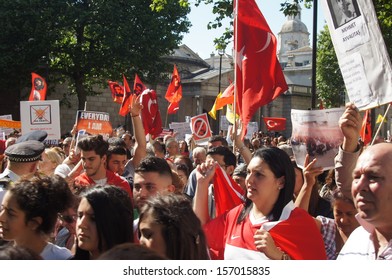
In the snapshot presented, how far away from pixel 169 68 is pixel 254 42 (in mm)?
29669

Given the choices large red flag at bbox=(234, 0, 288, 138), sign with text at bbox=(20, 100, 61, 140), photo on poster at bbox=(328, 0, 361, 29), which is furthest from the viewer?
sign with text at bbox=(20, 100, 61, 140)

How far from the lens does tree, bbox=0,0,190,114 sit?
105ft

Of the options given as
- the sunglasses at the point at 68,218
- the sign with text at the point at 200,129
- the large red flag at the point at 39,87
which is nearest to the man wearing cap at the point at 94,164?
the sunglasses at the point at 68,218

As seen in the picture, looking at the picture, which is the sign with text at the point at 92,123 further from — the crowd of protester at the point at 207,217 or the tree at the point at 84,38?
the tree at the point at 84,38

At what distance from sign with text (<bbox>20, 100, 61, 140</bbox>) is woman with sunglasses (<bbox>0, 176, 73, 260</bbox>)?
6.27 metres

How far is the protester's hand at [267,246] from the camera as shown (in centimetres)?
322

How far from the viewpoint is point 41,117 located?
964cm

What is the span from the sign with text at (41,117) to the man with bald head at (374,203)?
744 centimetres

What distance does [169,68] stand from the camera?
36500mm

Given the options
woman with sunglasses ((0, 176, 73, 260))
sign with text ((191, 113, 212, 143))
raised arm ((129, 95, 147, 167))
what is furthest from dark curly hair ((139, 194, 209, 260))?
sign with text ((191, 113, 212, 143))

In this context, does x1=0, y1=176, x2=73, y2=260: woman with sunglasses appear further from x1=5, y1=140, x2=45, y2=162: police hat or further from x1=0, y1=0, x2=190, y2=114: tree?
x1=0, y1=0, x2=190, y2=114: tree

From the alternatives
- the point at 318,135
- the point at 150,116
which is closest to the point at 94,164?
the point at 318,135

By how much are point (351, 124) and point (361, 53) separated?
36.0 inches

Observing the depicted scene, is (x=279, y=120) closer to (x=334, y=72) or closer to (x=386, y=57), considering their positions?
(x=386, y=57)
